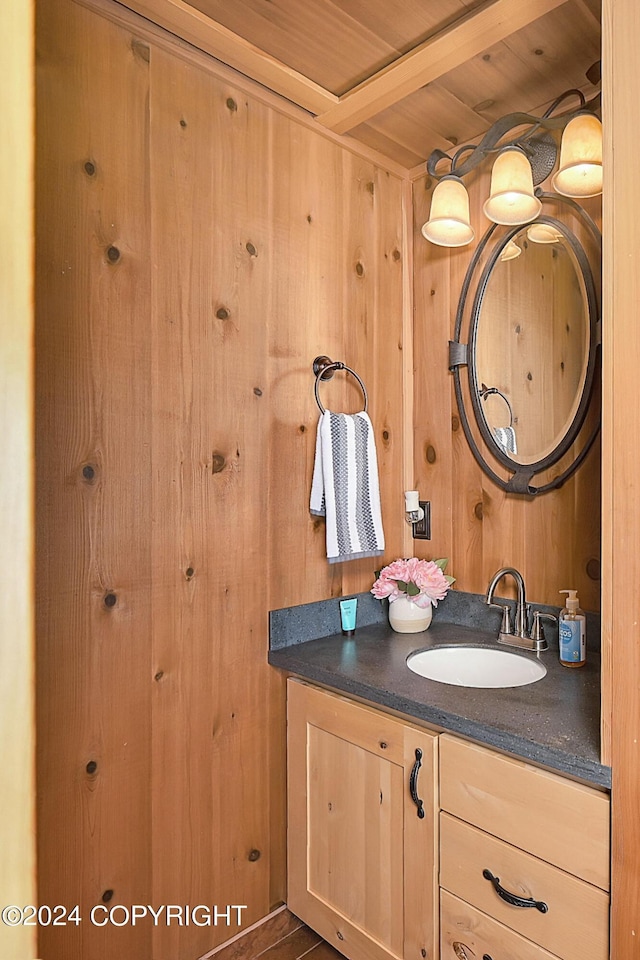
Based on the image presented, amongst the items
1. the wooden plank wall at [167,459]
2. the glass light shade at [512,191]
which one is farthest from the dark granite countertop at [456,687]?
the glass light shade at [512,191]

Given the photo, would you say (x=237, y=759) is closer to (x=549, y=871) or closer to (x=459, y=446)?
(x=549, y=871)

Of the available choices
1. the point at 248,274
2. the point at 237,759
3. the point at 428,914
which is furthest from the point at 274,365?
the point at 428,914

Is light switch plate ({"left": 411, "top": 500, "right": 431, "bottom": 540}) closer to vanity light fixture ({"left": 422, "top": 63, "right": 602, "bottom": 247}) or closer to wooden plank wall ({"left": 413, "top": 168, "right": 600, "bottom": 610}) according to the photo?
wooden plank wall ({"left": 413, "top": 168, "right": 600, "bottom": 610})

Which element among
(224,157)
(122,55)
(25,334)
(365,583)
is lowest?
(365,583)

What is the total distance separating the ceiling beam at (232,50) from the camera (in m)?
1.40

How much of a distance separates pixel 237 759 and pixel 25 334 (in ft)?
5.02

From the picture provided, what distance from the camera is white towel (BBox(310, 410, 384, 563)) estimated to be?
1751 millimetres

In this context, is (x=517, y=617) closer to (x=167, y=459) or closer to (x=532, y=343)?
(x=532, y=343)

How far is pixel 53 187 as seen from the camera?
129cm

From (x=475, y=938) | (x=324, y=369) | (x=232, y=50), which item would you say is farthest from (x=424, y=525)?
(x=232, y=50)

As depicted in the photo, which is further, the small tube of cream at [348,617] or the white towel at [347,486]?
the small tube of cream at [348,617]

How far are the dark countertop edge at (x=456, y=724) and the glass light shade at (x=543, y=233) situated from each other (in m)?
1.32

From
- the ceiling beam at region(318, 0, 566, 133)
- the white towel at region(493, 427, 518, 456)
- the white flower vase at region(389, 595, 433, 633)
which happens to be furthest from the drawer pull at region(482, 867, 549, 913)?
the ceiling beam at region(318, 0, 566, 133)

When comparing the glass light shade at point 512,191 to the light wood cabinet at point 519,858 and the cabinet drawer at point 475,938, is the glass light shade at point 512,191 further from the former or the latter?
the cabinet drawer at point 475,938
